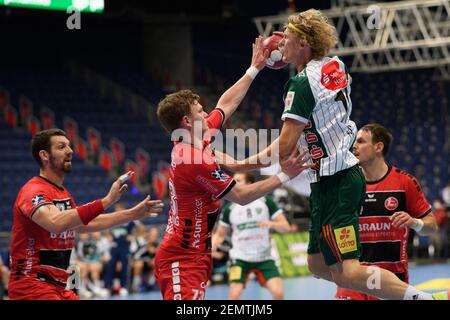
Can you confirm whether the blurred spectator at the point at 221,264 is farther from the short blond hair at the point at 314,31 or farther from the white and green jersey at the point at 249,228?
the short blond hair at the point at 314,31

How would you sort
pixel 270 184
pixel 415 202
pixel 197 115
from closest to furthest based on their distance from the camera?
pixel 270 184 → pixel 197 115 → pixel 415 202

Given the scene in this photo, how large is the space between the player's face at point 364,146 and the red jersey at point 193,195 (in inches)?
62.6

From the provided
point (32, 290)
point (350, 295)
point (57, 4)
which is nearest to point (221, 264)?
point (57, 4)

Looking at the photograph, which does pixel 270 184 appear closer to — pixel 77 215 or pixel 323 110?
pixel 323 110

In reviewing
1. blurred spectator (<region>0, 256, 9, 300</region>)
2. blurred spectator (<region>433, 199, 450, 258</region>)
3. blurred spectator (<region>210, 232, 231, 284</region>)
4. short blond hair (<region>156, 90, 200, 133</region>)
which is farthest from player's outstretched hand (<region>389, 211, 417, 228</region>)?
blurred spectator (<region>433, 199, 450, 258</region>)

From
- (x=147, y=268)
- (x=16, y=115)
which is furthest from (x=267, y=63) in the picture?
(x=16, y=115)

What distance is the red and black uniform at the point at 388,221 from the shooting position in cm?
682

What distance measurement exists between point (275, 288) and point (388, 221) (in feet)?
13.0

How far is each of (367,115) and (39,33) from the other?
36.0 ft

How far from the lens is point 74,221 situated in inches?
231

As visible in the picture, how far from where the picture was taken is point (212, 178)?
575 centimetres

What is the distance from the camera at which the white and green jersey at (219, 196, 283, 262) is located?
11.0m

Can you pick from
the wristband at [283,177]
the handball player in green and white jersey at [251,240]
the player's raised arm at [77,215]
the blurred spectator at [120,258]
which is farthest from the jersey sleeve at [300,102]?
the blurred spectator at [120,258]

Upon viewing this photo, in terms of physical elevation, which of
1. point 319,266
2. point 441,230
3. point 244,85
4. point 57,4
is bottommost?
point 319,266
